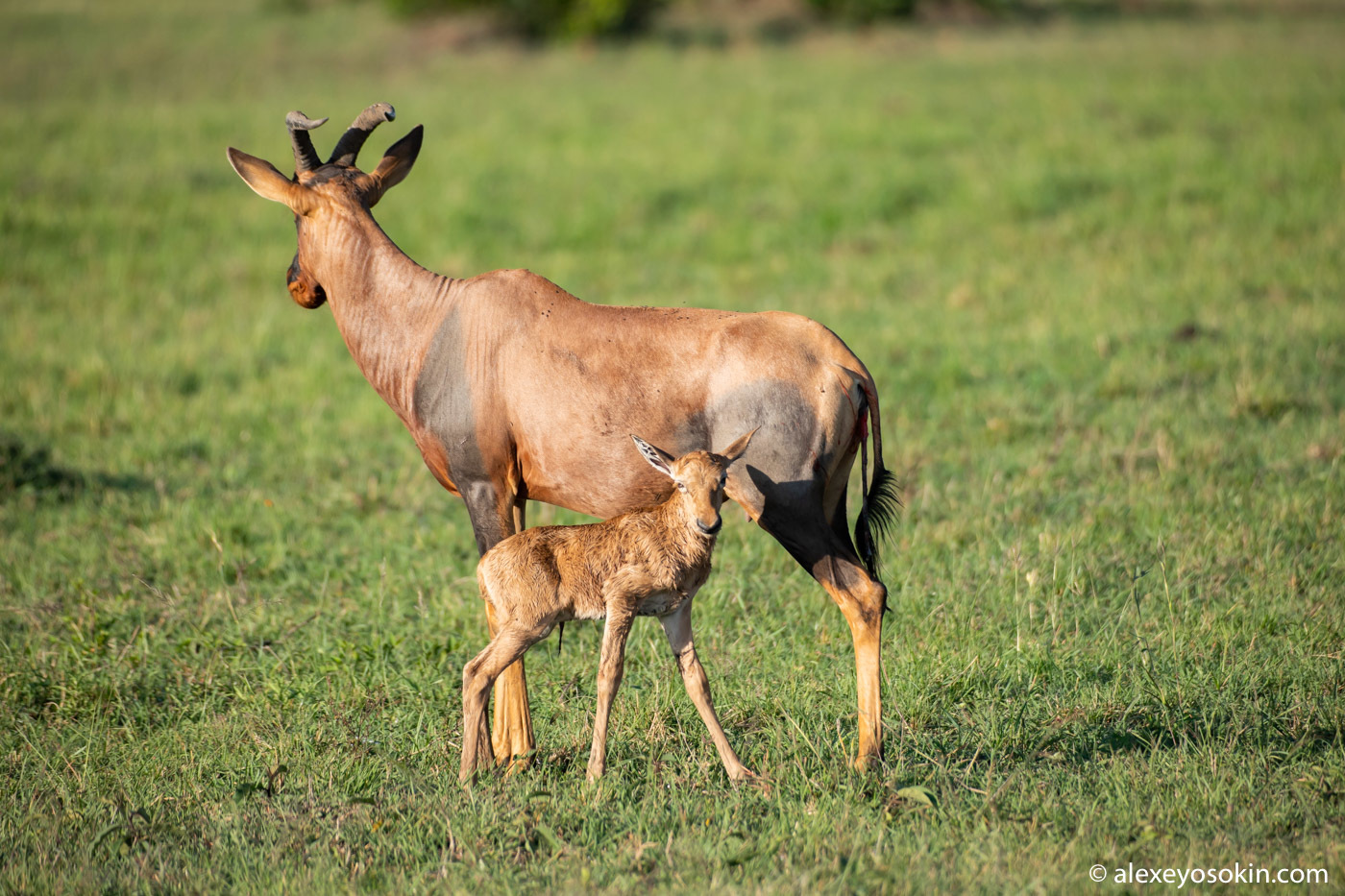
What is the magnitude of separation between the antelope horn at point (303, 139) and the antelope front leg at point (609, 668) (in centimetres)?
232

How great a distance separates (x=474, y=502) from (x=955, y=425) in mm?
5261

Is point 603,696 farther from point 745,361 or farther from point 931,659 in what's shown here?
point 931,659

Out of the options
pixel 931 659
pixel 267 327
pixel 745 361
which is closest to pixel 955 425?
pixel 931 659

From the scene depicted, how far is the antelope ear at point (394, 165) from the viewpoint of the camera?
18.7 feet

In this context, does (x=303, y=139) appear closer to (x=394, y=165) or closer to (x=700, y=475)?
(x=394, y=165)

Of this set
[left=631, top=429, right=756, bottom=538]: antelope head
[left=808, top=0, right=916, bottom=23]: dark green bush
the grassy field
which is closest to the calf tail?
[left=631, top=429, right=756, bottom=538]: antelope head

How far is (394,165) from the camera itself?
5.80 meters

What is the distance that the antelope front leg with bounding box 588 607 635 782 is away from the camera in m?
4.71

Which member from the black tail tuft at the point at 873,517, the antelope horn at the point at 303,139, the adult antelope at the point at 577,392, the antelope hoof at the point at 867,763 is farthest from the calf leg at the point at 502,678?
the antelope horn at the point at 303,139

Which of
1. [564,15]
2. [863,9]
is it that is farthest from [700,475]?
[863,9]

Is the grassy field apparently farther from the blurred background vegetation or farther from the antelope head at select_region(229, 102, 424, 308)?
the blurred background vegetation

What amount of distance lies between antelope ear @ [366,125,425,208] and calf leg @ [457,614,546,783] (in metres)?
2.18

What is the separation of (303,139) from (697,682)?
287 cm

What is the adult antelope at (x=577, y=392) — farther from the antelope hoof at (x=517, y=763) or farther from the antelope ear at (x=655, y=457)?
the antelope ear at (x=655, y=457)
